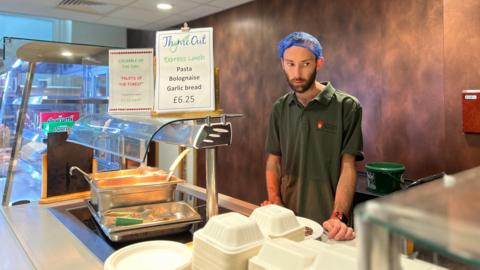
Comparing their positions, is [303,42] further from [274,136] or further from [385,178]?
[385,178]

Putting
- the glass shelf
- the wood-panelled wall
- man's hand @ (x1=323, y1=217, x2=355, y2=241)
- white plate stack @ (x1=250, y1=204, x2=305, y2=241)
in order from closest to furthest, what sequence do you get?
white plate stack @ (x1=250, y1=204, x2=305, y2=241) → the glass shelf → man's hand @ (x1=323, y1=217, x2=355, y2=241) → the wood-panelled wall

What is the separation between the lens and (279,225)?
982mm

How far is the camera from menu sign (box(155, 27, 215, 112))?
1355mm

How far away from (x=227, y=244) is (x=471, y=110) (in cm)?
228

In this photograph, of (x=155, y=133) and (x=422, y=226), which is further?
(x=155, y=133)

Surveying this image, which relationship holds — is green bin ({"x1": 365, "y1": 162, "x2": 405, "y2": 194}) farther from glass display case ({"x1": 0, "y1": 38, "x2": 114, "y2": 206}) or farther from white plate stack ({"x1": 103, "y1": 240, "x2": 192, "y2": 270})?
white plate stack ({"x1": 103, "y1": 240, "x2": 192, "y2": 270})

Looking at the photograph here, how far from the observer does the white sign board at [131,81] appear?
5.32ft

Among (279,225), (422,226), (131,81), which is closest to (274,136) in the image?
(131,81)

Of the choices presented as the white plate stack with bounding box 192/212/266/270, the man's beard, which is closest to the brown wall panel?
the man's beard

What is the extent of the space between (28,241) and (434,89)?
272 cm

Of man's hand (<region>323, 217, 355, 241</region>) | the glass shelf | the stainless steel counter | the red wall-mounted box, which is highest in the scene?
the red wall-mounted box

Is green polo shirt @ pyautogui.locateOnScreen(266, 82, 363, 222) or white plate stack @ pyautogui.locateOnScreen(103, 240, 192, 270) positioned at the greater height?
green polo shirt @ pyautogui.locateOnScreen(266, 82, 363, 222)

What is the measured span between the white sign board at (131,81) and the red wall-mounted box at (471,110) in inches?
81.9

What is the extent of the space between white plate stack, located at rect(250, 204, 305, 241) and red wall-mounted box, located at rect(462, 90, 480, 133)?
2.01 meters
